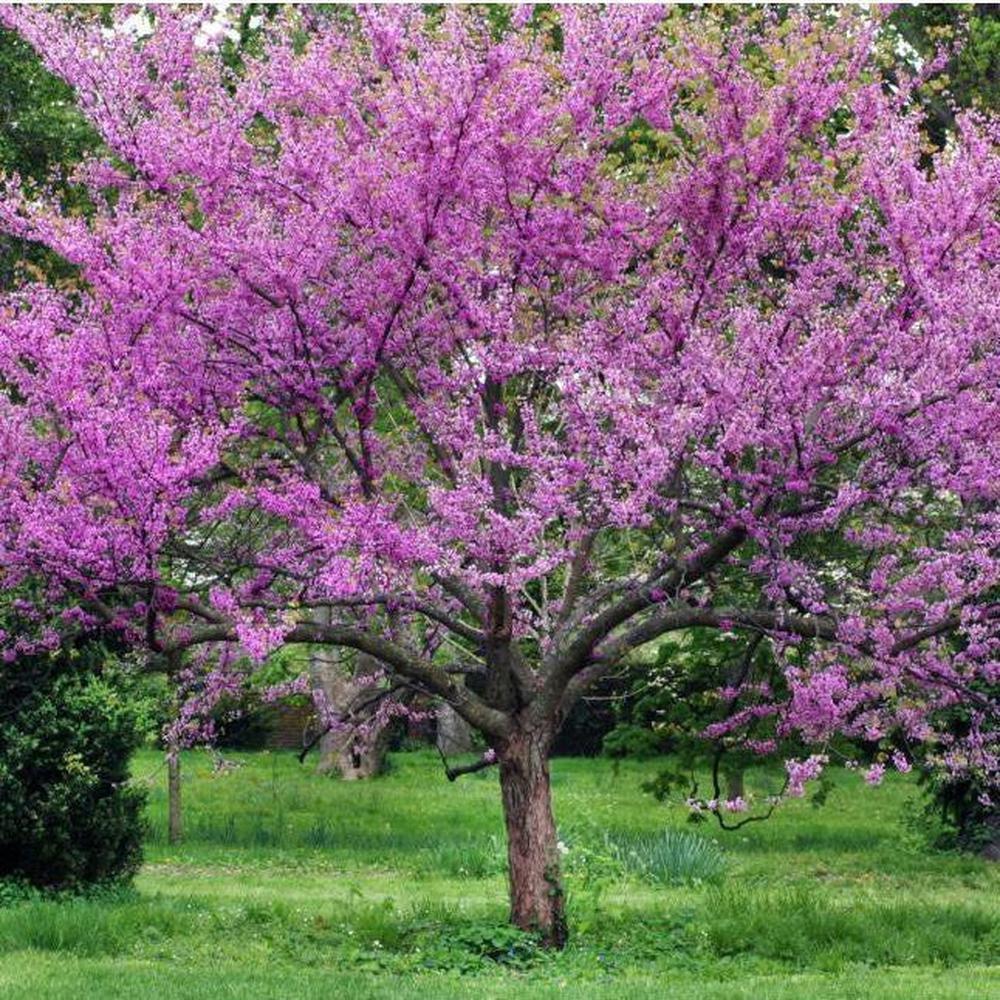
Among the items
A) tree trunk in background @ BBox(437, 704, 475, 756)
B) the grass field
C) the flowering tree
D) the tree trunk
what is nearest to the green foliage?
the grass field

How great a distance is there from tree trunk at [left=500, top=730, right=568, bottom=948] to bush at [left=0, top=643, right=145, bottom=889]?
389cm

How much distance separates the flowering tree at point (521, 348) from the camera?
8.06 meters

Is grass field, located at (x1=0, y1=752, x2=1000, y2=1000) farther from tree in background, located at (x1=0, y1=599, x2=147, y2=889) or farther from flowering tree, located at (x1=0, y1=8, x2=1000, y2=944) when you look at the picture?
flowering tree, located at (x1=0, y1=8, x2=1000, y2=944)

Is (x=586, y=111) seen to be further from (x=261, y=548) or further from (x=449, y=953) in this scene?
(x=449, y=953)

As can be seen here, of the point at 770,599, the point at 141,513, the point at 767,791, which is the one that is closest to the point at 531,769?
the point at 770,599

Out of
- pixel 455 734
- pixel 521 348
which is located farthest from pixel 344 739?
pixel 521 348

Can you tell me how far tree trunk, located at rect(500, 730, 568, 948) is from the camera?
9.71 m

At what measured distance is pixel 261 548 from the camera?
33.2 ft

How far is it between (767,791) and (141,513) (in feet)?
61.0

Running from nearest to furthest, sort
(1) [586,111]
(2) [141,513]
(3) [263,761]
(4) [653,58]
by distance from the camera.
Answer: (2) [141,513] → (1) [586,111] → (4) [653,58] → (3) [263,761]

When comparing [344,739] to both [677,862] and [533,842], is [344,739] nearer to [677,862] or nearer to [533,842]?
[677,862]

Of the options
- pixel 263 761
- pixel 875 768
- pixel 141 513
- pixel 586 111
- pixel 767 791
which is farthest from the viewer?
pixel 263 761

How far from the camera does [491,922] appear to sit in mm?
10016

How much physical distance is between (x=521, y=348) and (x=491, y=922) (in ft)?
13.4
